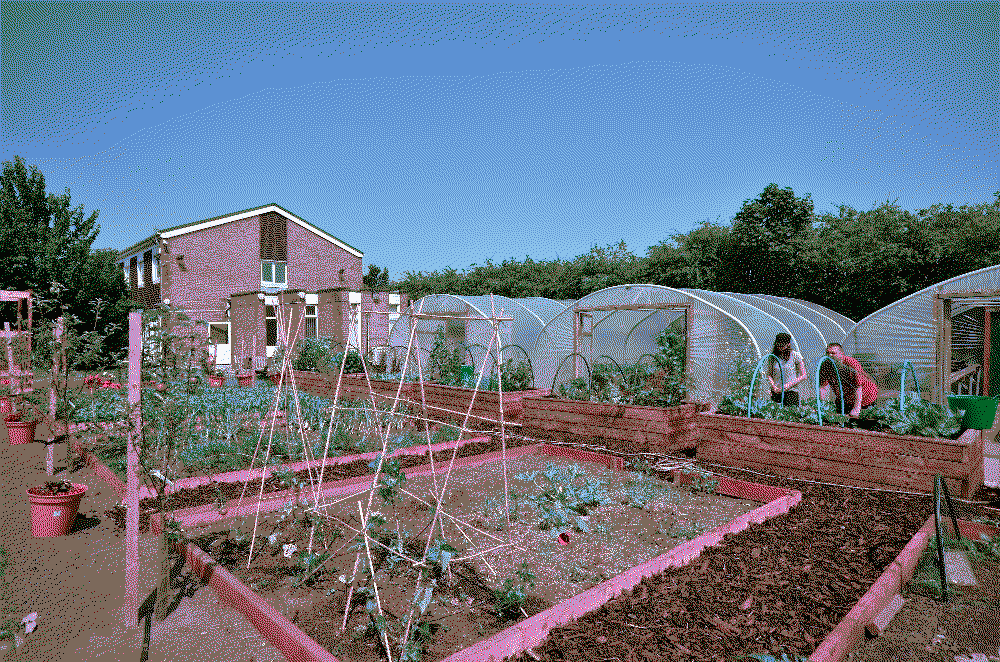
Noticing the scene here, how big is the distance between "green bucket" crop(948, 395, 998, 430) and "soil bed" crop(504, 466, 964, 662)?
205cm

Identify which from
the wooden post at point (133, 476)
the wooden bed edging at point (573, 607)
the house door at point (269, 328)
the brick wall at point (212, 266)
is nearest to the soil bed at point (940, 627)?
the wooden bed edging at point (573, 607)

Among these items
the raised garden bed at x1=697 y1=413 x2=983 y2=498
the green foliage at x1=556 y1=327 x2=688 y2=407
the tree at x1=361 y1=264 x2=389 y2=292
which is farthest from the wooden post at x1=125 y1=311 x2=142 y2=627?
the tree at x1=361 y1=264 x2=389 y2=292

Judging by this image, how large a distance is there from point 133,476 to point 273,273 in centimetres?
2221

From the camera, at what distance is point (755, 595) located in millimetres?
3312

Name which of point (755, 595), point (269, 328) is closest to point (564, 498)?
point (755, 595)

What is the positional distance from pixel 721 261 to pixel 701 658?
18769mm

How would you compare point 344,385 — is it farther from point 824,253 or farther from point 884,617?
point 824,253

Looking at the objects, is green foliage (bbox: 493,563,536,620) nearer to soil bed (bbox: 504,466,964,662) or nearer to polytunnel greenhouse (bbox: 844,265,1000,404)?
soil bed (bbox: 504,466,964,662)

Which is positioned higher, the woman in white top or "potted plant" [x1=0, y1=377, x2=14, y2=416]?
the woman in white top

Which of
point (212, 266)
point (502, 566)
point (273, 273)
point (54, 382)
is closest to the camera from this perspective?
point (502, 566)

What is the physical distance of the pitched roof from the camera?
67.3 ft

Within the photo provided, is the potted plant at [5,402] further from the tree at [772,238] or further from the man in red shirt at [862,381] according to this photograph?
the tree at [772,238]

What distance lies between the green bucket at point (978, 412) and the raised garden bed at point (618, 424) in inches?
115

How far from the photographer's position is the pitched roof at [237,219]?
67.3ft
